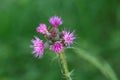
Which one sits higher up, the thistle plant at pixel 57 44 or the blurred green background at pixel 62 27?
the blurred green background at pixel 62 27

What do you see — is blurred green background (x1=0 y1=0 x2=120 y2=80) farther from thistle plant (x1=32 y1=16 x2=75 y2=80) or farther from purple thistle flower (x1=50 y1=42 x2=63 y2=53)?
purple thistle flower (x1=50 y1=42 x2=63 y2=53)

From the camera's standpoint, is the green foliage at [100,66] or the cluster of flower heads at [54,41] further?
the green foliage at [100,66]

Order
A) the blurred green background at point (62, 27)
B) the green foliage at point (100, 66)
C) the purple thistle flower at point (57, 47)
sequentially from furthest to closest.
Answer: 1. the blurred green background at point (62, 27)
2. the green foliage at point (100, 66)
3. the purple thistle flower at point (57, 47)

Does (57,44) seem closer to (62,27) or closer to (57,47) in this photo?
(57,47)

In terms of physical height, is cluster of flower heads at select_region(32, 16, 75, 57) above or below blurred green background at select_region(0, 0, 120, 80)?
below

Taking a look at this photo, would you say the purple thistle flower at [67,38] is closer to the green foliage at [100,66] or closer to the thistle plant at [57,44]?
the thistle plant at [57,44]

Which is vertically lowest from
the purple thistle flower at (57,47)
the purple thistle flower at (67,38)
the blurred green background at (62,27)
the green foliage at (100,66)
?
the purple thistle flower at (57,47)

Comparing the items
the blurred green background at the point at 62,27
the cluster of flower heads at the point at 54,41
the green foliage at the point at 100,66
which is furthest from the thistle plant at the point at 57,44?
the blurred green background at the point at 62,27

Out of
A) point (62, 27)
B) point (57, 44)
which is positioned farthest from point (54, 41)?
point (62, 27)

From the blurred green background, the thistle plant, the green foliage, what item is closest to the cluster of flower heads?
the thistle plant
